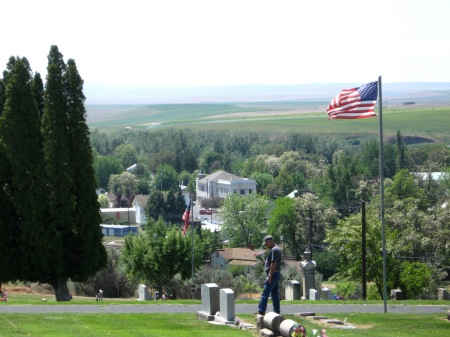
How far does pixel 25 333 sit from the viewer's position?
21.0 m

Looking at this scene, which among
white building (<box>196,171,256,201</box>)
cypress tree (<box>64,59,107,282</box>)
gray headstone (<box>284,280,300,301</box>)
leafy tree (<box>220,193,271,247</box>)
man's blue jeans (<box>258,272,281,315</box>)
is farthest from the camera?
white building (<box>196,171,256,201</box>)

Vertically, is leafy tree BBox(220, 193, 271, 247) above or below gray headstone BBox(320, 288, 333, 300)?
below

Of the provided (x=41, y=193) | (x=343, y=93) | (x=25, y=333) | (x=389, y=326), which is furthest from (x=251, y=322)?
(x=41, y=193)

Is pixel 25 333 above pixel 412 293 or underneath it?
above

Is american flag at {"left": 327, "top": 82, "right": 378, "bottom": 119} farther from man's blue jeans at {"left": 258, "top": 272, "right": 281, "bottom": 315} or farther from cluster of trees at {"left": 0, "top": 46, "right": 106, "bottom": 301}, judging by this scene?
cluster of trees at {"left": 0, "top": 46, "right": 106, "bottom": 301}

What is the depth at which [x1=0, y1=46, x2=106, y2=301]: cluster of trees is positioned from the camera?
120 ft

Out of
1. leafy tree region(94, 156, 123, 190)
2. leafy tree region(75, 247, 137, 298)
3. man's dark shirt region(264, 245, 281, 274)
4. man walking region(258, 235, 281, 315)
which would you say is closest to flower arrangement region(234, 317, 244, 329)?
man walking region(258, 235, 281, 315)

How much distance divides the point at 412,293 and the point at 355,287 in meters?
5.72

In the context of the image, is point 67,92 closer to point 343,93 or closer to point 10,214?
point 10,214

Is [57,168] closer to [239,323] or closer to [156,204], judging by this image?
[239,323]

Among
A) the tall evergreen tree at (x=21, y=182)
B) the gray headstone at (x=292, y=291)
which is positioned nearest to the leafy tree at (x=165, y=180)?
the tall evergreen tree at (x=21, y=182)

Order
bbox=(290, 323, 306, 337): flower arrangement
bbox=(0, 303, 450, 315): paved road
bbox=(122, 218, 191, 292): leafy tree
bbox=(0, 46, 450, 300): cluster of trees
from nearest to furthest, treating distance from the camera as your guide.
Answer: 1. bbox=(290, 323, 306, 337): flower arrangement
2. bbox=(0, 303, 450, 315): paved road
3. bbox=(0, 46, 450, 300): cluster of trees
4. bbox=(122, 218, 191, 292): leafy tree

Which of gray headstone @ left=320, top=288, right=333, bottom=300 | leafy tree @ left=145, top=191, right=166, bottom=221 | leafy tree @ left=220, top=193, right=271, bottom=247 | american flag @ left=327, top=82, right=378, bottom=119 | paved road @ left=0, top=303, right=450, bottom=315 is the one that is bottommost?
leafy tree @ left=145, top=191, right=166, bottom=221

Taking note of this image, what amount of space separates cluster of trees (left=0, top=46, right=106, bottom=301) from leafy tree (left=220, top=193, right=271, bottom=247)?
5713 cm
